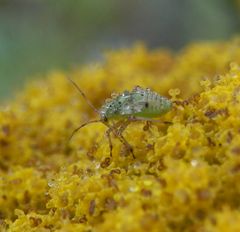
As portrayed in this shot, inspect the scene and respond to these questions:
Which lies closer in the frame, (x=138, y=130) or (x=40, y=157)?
(x=138, y=130)

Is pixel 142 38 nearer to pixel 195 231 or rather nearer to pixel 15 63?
pixel 15 63

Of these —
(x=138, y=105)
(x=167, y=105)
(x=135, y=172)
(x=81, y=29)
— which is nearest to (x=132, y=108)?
(x=138, y=105)

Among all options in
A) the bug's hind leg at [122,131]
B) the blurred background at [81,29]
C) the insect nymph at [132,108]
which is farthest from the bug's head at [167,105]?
the blurred background at [81,29]

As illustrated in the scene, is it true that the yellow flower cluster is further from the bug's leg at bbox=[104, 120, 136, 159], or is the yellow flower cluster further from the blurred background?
the blurred background

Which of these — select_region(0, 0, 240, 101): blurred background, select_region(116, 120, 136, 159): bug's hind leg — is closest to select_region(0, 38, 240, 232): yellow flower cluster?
select_region(116, 120, 136, 159): bug's hind leg

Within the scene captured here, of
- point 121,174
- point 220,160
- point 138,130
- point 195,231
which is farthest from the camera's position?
point 138,130

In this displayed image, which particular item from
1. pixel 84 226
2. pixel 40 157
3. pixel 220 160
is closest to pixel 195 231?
A: pixel 220 160

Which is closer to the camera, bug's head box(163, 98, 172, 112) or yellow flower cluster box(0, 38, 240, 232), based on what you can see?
yellow flower cluster box(0, 38, 240, 232)

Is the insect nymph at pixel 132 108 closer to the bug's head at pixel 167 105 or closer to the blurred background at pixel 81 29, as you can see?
the bug's head at pixel 167 105
